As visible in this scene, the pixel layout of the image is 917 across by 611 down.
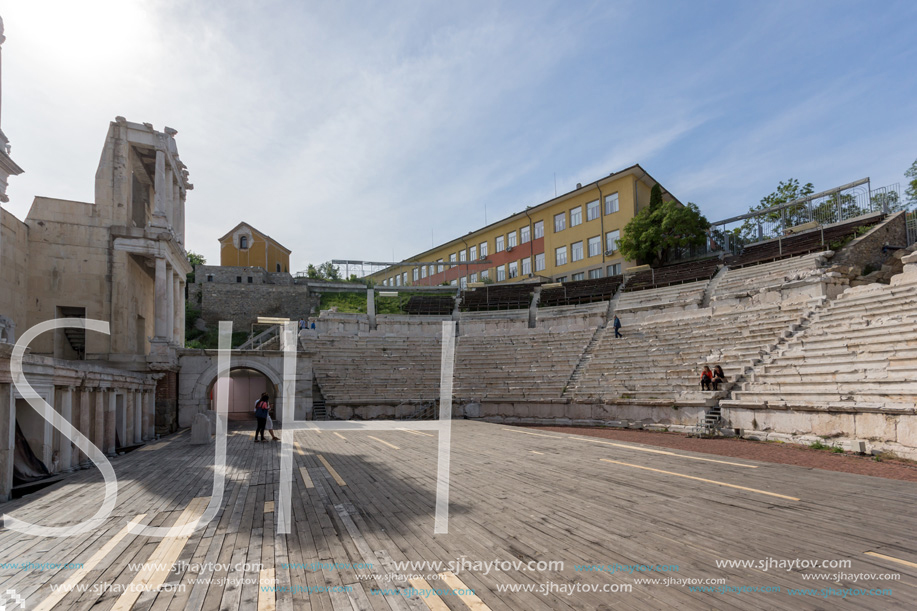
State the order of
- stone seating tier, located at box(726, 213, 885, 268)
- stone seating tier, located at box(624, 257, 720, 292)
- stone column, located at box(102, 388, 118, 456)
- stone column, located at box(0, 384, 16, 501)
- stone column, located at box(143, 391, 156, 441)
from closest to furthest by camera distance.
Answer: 1. stone column, located at box(0, 384, 16, 501)
2. stone column, located at box(102, 388, 118, 456)
3. stone column, located at box(143, 391, 156, 441)
4. stone seating tier, located at box(726, 213, 885, 268)
5. stone seating tier, located at box(624, 257, 720, 292)

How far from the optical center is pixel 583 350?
2897cm

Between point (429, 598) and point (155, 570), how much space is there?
10.6 feet

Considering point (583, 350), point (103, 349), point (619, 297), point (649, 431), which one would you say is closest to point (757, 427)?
point (649, 431)

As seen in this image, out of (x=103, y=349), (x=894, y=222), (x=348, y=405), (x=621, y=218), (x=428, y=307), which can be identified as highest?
(x=621, y=218)

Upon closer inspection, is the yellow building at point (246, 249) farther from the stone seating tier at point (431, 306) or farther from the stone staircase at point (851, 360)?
the stone staircase at point (851, 360)

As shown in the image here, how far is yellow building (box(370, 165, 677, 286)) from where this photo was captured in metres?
42.5

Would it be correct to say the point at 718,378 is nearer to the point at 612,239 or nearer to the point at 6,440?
the point at 6,440

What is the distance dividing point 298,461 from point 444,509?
6588mm

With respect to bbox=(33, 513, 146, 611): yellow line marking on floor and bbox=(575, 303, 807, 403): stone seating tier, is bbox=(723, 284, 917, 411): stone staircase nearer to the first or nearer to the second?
bbox=(575, 303, 807, 403): stone seating tier

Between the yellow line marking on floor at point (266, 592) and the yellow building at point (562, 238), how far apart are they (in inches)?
1597

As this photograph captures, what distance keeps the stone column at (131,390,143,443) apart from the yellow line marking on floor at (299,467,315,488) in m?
11.3

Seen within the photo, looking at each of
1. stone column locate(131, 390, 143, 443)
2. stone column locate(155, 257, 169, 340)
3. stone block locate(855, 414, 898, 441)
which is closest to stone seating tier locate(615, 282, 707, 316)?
stone block locate(855, 414, 898, 441)

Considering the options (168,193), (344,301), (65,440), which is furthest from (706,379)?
(344,301)

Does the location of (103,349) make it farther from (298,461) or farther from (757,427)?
(757,427)
